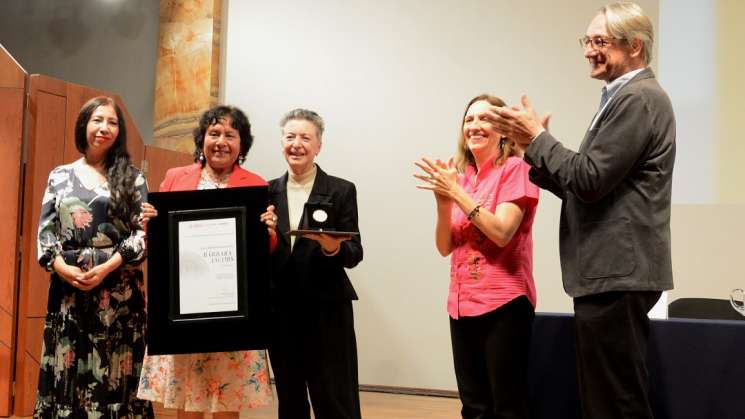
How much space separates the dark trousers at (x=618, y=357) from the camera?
183cm

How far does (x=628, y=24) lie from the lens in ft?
6.36

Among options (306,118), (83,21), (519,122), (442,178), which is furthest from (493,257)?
(83,21)

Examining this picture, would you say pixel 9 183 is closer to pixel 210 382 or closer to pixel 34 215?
pixel 34 215

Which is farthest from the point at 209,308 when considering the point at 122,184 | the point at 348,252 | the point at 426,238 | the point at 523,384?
the point at 426,238

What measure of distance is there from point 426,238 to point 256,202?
274 centimetres

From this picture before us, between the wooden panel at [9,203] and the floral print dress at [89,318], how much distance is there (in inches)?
51.8

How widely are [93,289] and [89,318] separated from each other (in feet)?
0.35

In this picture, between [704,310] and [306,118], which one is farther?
[704,310]

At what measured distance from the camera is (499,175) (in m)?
2.42

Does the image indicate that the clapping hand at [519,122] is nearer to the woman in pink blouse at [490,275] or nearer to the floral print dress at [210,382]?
the woman in pink blouse at [490,275]

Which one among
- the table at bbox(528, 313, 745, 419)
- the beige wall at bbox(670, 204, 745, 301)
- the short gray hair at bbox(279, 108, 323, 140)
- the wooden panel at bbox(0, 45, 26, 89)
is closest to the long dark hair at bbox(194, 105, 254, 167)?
the short gray hair at bbox(279, 108, 323, 140)

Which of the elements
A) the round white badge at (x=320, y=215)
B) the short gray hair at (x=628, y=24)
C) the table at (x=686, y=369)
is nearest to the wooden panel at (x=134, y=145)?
the round white badge at (x=320, y=215)

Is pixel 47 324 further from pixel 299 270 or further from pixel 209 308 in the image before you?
pixel 299 270

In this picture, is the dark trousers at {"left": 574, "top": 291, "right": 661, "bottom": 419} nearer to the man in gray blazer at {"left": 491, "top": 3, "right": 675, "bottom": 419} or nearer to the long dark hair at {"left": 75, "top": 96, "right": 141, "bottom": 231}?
the man in gray blazer at {"left": 491, "top": 3, "right": 675, "bottom": 419}
